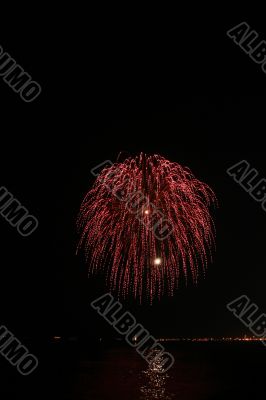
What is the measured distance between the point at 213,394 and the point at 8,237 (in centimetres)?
3163

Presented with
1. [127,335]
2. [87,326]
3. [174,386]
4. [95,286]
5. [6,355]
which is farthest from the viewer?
[95,286]

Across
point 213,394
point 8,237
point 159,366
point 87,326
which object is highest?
point 213,394

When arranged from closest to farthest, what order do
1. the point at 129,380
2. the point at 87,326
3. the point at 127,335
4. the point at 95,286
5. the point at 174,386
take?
the point at 174,386 → the point at 129,380 → the point at 127,335 → the point at 87,326 → the point at 95,286

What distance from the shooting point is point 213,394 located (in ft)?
42.4

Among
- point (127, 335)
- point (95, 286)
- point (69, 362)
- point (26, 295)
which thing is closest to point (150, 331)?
point (95, 286)

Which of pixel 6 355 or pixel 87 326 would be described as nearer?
pixel 6 355

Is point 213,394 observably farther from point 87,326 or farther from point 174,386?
point 87,326

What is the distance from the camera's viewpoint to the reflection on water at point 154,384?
40.4 feet

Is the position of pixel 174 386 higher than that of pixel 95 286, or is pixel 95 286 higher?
pixel 174 386

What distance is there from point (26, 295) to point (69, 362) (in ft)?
60.8

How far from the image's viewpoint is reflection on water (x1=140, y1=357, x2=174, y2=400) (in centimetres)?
1231

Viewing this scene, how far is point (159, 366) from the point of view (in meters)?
19.2

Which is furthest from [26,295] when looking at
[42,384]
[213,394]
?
[213,394]

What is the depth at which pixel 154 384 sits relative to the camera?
46.9 feet
